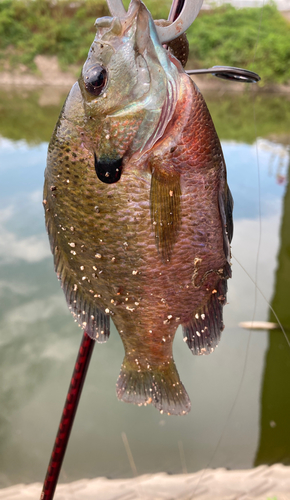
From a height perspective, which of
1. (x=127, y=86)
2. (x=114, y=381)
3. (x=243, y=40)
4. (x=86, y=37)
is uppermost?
(x=86, y=37)

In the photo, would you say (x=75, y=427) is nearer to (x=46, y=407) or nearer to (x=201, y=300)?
(x=46, y=407)

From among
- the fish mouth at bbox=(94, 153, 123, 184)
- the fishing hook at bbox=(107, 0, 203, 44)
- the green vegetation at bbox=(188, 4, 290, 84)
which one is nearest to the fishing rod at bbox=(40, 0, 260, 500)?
the fishing hook at bbox=(107, 0, 203, 44)

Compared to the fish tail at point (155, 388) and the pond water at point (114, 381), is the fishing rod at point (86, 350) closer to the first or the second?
the fish tail at point (155, 388)

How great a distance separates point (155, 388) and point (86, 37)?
10.8 metres

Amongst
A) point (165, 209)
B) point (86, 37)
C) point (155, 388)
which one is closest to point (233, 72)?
point (165, 209)

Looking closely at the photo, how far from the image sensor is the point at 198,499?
1466 millimetres

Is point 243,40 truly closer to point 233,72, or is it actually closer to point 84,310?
point 233,72

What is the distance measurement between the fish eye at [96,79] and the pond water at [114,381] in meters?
1.01

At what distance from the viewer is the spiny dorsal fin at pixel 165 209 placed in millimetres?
513

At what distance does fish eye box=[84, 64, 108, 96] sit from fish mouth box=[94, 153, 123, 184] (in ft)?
0.32

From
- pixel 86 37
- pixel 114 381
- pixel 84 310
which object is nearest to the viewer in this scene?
pixel 84 310

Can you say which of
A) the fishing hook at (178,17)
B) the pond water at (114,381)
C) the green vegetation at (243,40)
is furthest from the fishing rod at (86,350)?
the green vegetation at (243,40)

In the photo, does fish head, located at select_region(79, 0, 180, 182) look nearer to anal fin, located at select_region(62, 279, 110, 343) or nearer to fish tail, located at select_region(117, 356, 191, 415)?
anal fin, located at select_region(62, 279, 110, 343)

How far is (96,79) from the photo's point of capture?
49 centimetres
